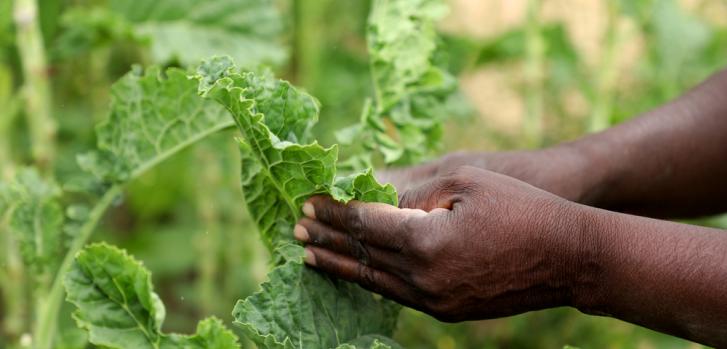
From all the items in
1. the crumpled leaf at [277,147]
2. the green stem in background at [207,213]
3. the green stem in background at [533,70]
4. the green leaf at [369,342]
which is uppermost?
the green stem in background at [533,70]

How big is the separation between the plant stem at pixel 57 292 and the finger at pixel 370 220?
496 millimetres

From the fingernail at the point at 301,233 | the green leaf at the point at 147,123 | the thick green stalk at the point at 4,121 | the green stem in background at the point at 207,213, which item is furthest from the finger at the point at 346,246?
the green stem in background at the point at 207,213

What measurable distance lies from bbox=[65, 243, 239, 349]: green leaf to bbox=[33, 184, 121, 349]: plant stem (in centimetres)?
23

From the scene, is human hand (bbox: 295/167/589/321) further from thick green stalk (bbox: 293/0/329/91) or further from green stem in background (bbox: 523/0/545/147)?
thick green stalk (bbox: 293/0/329/91)

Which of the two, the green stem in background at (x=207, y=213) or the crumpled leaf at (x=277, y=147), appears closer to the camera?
the crumpled leaf at (x=277, y=147)

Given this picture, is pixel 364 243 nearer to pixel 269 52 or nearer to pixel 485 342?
pixel 269 52

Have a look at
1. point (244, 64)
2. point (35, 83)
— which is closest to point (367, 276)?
point (35, 83)

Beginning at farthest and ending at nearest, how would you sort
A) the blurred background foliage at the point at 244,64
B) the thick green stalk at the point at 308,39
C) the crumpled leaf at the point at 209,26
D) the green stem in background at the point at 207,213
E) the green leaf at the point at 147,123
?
1. the thick green stalk at the point at 308,39
2. the green stem in background at the point at 207,213
3. the crumpled leaf at the point at 209,26
4. the blurred background foliage at the point at 244,64
5. the green leaf at the point at 147,123

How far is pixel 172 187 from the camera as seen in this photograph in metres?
3.25

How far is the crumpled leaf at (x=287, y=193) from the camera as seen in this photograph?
142cm

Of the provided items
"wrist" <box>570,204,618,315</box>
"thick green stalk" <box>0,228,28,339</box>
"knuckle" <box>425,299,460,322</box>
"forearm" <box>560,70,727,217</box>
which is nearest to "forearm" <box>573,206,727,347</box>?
"wrist" <box>570,204,618,315</box>

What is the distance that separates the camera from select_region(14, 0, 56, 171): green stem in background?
2.05 metres

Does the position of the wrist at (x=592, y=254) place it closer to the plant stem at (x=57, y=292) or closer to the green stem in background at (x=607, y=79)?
the plant stem at (x=57, y=292)

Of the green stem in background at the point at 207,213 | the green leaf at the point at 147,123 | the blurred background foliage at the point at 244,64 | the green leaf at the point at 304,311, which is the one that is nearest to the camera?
the green leaf at the point at 304,311
